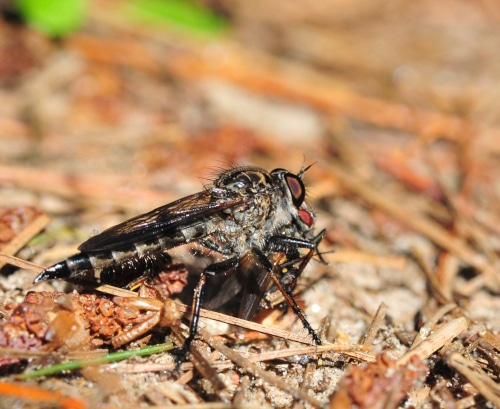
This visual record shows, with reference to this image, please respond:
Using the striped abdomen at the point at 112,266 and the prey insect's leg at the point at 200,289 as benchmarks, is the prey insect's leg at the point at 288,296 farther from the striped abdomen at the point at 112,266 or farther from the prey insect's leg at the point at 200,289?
the striped abdomen at the point at 112,266

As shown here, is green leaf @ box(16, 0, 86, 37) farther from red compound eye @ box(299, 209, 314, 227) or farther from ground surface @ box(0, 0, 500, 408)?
red compound eye @ box(299, 209, 314, 227)

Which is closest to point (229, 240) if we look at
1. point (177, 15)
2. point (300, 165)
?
point (300, 165)

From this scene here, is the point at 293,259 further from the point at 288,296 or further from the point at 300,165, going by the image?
the point at 300,165

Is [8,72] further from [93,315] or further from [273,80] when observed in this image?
[93,315]

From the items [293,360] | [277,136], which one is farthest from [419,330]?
[277,136]

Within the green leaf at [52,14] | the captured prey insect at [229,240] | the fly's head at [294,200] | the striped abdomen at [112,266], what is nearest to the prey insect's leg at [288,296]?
the captured prey insect at [229,240]

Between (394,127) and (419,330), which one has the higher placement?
(394,127)

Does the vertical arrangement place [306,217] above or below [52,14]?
below
